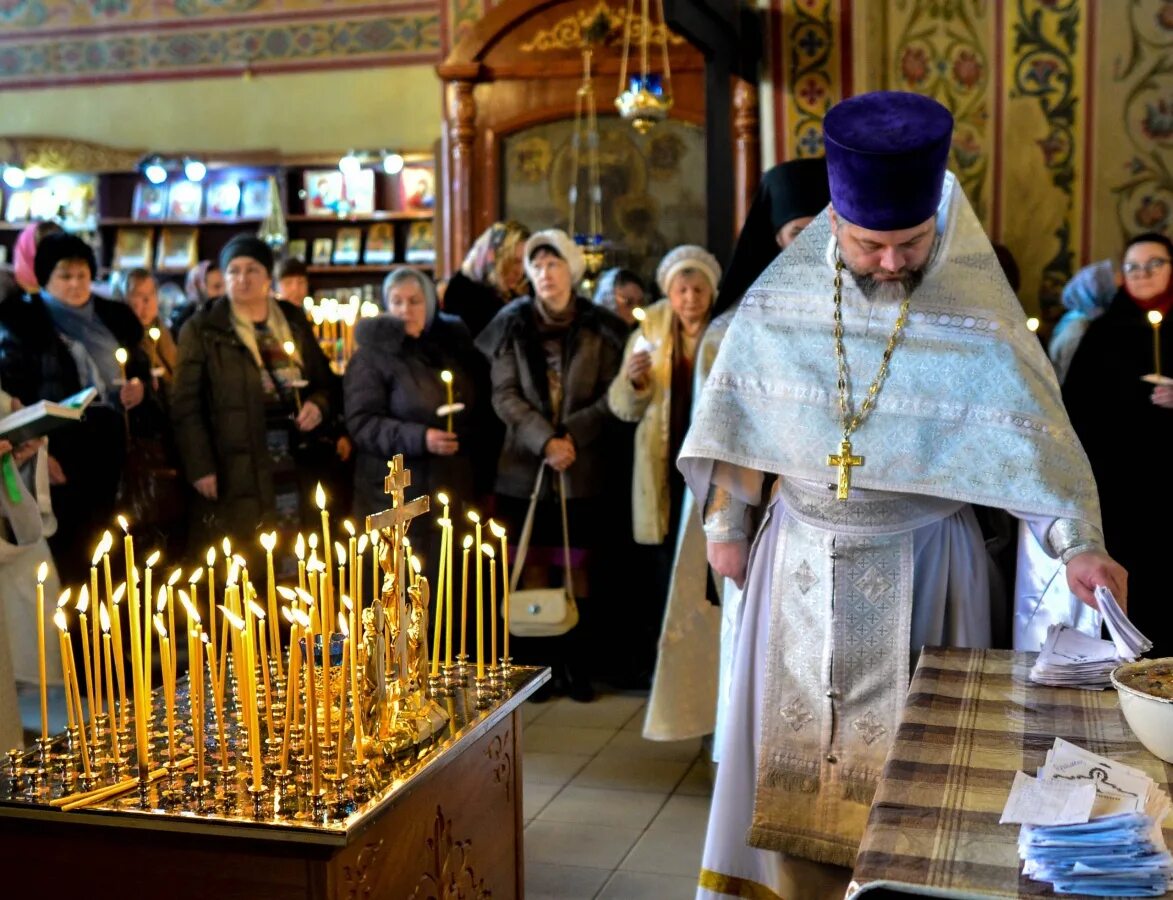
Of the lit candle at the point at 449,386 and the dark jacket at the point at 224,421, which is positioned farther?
the dark jacket at the point at 224,421

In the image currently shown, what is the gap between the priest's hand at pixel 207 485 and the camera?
5.09 m

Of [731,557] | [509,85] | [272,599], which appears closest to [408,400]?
[731,557]

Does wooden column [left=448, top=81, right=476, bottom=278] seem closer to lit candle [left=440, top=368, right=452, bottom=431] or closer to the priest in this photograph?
lit candle [left=440, top=368, right=452, bottom=431]

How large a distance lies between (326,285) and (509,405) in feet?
19.1

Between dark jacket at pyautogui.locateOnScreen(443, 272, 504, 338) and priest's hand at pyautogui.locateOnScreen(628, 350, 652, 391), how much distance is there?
3.82ft

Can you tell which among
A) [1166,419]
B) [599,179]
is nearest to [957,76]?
[1166,419]

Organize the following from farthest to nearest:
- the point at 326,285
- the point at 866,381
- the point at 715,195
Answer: the point at 326,285 → the point at 715,195 → the point at 866,381

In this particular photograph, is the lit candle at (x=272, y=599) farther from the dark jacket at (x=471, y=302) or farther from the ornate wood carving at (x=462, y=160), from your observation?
the ornate wood carving at (x=462, y=160)

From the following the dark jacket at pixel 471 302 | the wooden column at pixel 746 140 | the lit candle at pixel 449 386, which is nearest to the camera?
the lit candle at pixel 449 386

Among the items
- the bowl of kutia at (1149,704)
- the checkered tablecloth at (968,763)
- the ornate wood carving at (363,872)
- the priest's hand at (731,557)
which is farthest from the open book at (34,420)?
the bowl of kutia at (1149,704)

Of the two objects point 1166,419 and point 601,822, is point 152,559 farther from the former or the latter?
point 1166,419

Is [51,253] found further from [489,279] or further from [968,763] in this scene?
[968,763]

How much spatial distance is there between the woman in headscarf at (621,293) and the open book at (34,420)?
3111 millimetres

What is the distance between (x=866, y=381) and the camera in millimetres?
2738
